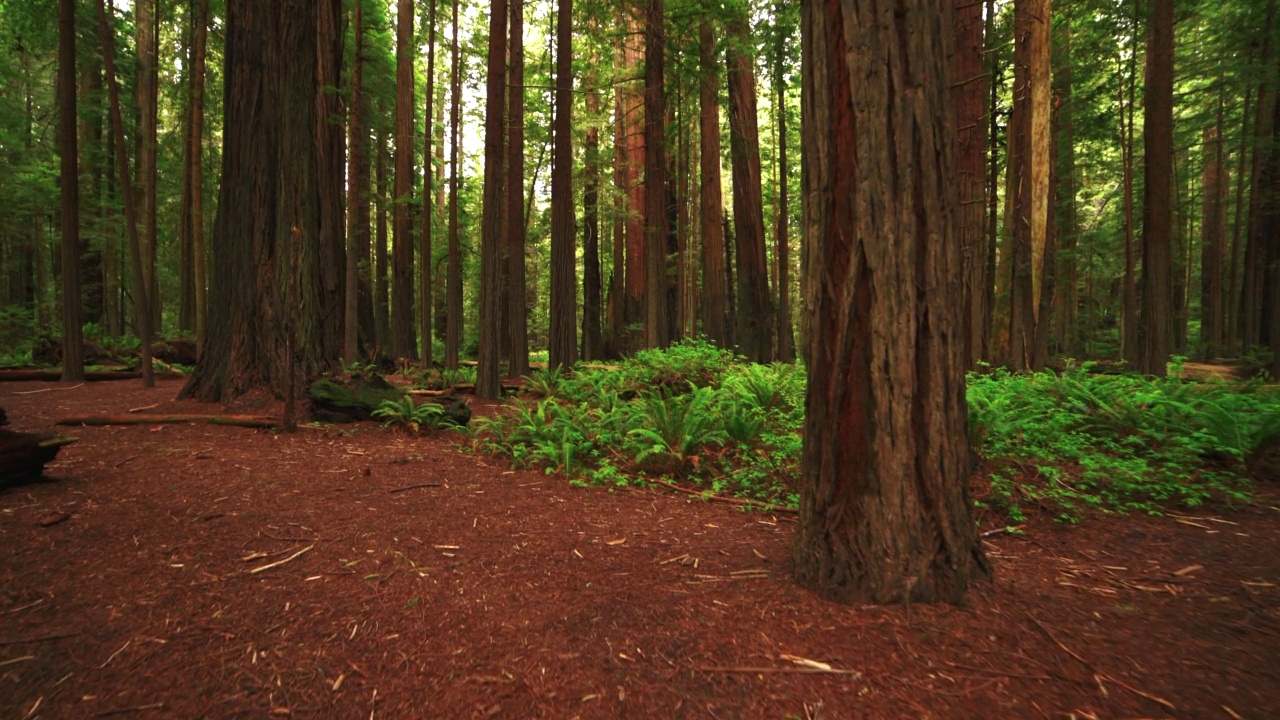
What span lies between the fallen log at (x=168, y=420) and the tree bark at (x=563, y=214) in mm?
5300

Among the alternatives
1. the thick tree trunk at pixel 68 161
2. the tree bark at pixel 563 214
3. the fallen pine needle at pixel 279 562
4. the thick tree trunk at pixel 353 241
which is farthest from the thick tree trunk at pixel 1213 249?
the thick tree trunk at pixel 68 161

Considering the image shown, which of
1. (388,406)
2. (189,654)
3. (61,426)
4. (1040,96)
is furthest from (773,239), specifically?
(189,654)

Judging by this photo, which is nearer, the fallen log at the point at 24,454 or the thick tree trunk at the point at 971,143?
the fallen log at the point at 24,454

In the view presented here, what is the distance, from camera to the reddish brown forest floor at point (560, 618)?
2.21 metres

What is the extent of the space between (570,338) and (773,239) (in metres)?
19.0

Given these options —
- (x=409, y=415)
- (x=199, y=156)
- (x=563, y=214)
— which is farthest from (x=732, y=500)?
(x=199, y=156)

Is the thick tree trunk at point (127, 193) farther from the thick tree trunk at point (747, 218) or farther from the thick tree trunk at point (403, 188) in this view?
the thick tree trunk at point (747, 218)

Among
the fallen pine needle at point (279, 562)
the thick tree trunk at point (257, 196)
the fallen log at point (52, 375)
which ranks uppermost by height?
the thick tree trunk at point (257, 196)

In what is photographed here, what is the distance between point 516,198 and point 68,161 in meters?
7.23

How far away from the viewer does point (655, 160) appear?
1297cm

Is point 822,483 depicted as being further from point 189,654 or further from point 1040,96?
point 1040,96

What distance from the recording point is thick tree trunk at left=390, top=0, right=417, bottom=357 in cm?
1541

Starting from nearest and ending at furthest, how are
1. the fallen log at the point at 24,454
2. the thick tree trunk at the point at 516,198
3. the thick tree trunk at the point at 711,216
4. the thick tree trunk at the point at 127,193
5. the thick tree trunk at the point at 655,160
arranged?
the fallen log at the point at 24,454
the thick tree trunk at the point at 127,193
the thick tree trunk at the point at 516,198
the thick tree trunk at the point at 655,160
the thick tree trunk at the point at 711,216

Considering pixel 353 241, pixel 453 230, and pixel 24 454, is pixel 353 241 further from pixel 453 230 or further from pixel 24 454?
pixel 24 454
